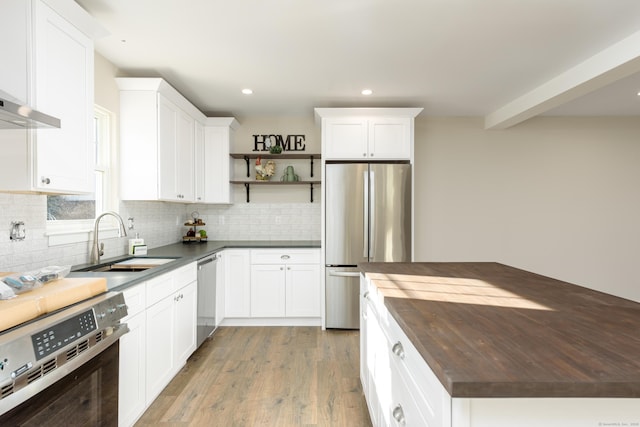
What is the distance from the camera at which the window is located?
2.21 meters

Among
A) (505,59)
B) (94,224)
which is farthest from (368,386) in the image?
(505,59)

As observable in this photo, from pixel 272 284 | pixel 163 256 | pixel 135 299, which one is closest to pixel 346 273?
pixel 272 284

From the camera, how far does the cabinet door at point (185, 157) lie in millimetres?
3238

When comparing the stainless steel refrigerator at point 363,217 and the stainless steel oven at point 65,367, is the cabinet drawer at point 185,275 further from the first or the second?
the stainless steel refrigerator at point 363,217

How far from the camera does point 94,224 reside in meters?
2.52

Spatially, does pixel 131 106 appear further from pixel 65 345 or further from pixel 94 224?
pixel 65 345

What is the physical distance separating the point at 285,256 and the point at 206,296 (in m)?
0.92

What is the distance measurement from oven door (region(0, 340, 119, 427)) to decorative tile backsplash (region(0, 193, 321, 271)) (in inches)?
33.3

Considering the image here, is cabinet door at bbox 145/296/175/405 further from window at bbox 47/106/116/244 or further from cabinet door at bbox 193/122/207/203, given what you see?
cabinet door at bbox 193/122/207/203

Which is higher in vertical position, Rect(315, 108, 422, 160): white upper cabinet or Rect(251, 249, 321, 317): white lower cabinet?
Rect(315, 108, 422, 160): white upper cabinet

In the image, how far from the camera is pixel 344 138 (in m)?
3.69

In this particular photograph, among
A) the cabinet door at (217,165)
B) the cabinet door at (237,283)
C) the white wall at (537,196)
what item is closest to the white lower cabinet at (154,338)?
the cabinet door at (237,283)

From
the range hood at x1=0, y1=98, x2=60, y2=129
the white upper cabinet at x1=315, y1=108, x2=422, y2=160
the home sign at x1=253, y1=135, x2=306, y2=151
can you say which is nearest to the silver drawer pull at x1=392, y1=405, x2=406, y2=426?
the range hood at x1=0, y1=98, x2=60, y2=129

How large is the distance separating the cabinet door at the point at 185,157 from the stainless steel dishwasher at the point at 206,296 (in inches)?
27.4
